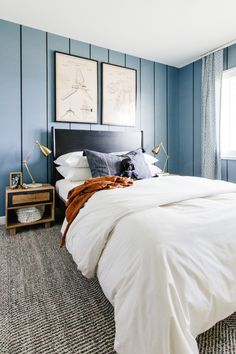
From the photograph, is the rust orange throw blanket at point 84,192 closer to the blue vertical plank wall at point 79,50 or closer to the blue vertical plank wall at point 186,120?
the blue vertical plank wall at point 79,50

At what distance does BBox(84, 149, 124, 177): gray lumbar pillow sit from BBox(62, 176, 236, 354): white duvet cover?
3.47 feet

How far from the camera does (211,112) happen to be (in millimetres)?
3346

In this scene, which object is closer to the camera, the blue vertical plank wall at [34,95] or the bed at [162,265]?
the bed at [162,265]

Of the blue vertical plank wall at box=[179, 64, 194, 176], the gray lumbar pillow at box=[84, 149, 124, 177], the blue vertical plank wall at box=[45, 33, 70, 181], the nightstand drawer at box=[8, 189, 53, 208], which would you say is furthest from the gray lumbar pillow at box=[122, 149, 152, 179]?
the blue vertical plank wall at box=[179, 64, 194, 176]

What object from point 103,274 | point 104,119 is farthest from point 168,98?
point 103,274

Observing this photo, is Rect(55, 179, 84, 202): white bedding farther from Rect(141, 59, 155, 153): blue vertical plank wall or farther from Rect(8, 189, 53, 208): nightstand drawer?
Rect(141, 59, 155, 153): blue vertical plank wall

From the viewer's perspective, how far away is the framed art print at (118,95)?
327cm

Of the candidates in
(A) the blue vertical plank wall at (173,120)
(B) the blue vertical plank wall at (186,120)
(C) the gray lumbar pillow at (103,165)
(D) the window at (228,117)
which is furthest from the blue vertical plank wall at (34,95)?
(D) the window at (228,117)

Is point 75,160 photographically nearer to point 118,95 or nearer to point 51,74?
point 51,74

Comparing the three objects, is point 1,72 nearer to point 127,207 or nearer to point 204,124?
point 127,207

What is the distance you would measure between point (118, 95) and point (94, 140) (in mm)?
899

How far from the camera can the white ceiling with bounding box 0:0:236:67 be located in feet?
7.52

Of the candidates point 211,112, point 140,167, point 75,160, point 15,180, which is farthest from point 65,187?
point 211,112

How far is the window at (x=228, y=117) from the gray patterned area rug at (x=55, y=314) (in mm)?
2609
